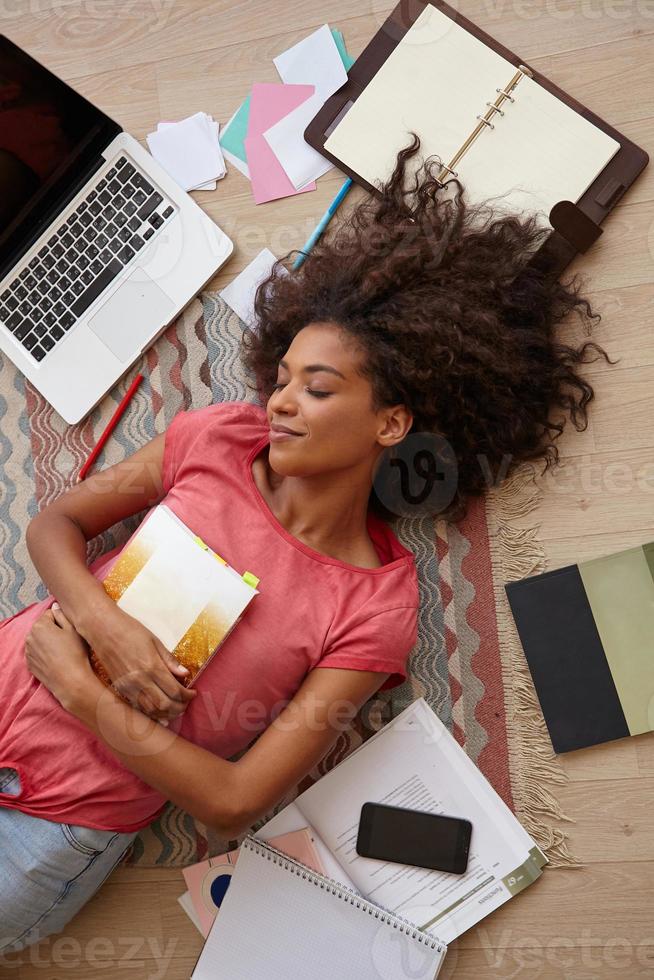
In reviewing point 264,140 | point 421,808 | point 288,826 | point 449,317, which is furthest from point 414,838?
point 264,140

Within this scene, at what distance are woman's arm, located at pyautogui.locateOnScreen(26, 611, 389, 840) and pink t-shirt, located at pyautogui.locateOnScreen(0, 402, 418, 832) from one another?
0.05 meters

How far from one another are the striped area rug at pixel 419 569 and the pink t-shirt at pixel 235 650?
124 millimetres

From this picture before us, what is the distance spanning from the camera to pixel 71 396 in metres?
1.43

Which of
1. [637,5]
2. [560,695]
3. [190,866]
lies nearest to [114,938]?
[190,866]

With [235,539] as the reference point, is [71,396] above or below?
above

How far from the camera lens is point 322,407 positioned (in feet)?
3.73

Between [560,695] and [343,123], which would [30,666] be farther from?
[343,123]

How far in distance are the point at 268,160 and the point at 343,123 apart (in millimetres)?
144


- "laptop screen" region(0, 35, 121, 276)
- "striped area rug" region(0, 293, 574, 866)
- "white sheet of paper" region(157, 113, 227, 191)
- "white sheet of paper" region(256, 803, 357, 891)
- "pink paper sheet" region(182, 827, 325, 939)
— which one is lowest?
"pink paper sheet" region(182, 827, 325, 939)

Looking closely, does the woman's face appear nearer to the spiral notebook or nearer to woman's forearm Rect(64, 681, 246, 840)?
woman's forearm Rect(64, 681, 246, 840)

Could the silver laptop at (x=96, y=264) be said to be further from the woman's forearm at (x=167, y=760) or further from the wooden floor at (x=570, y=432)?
the woman's forearm at (x=167, y=760)

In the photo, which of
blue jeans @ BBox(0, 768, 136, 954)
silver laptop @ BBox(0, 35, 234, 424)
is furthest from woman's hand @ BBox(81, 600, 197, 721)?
silver laptop @ BBox(0, 35, 234, 424)

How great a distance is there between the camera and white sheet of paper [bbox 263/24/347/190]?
4.66 feet

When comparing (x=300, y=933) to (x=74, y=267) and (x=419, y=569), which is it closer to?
(x=419, y=569)
